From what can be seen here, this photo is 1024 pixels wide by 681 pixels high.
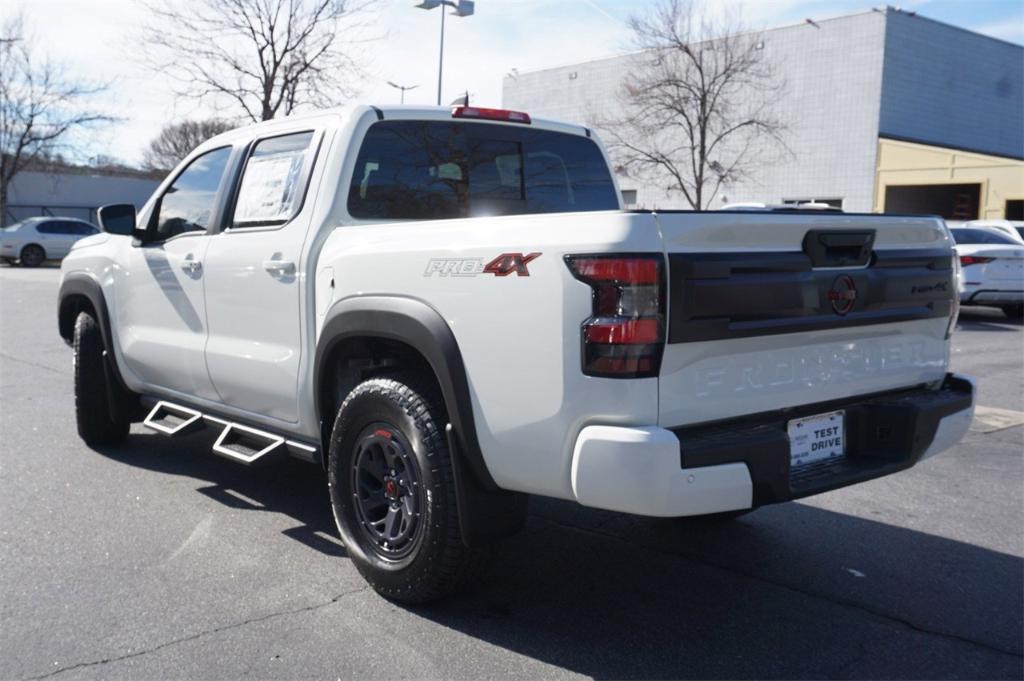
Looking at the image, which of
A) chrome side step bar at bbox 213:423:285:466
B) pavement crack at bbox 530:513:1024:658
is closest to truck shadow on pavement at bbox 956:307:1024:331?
pavement crack at bbox 530:513:1024:658

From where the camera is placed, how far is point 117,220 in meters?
5.49

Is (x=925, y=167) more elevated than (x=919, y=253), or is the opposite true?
(x=925, y=167)

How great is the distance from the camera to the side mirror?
5477 mm

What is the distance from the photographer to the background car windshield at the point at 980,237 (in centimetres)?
1605

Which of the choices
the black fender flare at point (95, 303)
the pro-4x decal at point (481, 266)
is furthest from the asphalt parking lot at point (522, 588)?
the pro-4x decal at point (481, 266)

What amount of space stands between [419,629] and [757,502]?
4.44 ft

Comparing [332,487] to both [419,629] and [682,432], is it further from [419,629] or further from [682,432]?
[682,432]

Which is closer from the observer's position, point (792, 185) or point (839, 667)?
point (839, 667)

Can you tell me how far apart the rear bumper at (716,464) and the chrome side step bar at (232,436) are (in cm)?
180

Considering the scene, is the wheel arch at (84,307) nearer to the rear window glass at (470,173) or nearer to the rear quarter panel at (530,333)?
the rear window glass at (470,173)

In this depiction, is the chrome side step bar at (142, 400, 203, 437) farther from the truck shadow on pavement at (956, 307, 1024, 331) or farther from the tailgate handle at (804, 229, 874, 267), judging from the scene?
the truck shadow on pavement at (956, 307, 1024, 331)

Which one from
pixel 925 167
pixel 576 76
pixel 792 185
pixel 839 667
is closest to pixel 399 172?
pixel 839 667

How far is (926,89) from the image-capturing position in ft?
120

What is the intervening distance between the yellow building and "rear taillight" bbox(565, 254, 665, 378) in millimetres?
31771
